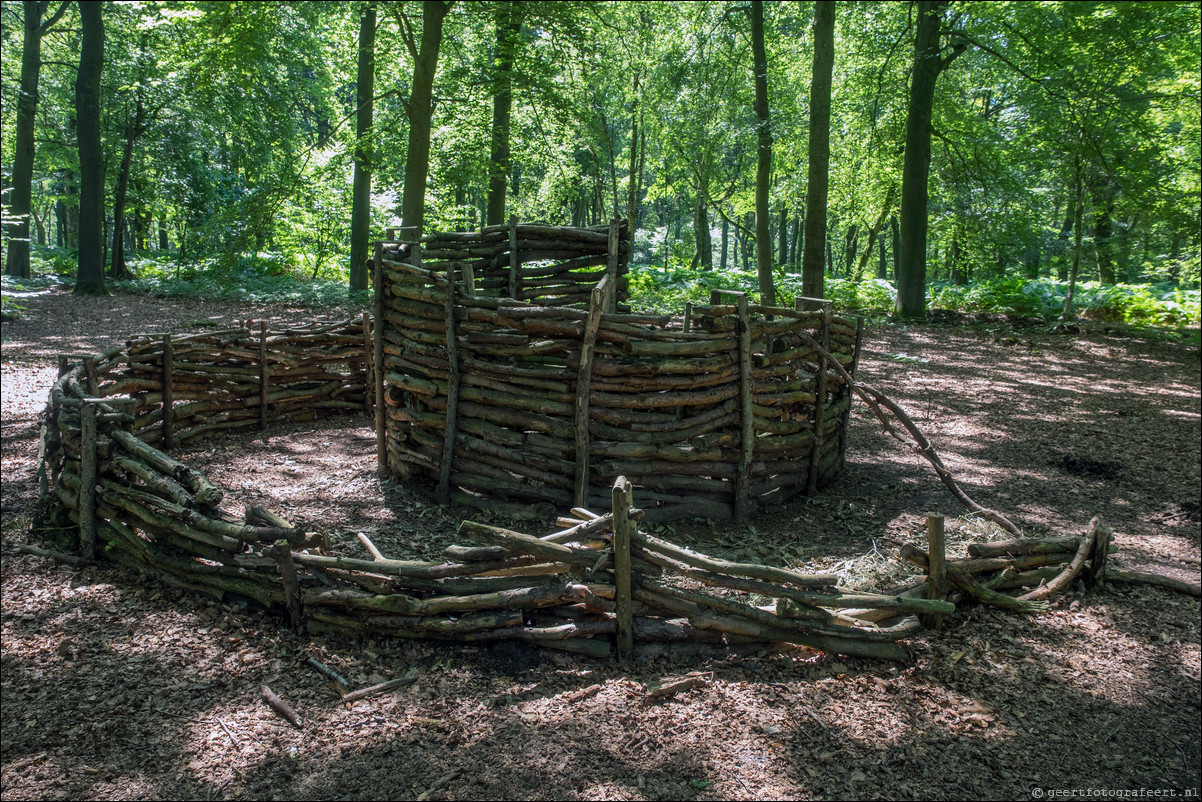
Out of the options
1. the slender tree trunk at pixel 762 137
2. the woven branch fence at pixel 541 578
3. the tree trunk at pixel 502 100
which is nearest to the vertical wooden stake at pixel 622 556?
the woven branch fence at pixel 541 578

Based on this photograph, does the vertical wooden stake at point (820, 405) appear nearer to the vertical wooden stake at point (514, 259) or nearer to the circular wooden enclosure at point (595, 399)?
the circular wooden enclosure at point (595, 399)

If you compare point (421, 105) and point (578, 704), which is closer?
point (578, 704)

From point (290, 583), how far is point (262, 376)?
4882 millimetres

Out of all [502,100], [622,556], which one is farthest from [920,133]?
[622,556]

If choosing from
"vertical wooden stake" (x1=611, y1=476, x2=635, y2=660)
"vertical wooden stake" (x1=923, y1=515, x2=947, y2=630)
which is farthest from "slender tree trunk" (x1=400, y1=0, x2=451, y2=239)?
"vertical wooden stake" (x1=923, y1=515, x2=947, y2=630)

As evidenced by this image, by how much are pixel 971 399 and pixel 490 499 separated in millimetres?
6773

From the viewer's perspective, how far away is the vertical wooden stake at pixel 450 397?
18.5ft

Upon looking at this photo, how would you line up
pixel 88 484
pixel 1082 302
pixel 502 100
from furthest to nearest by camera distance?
pixel 1082 302
pixel 502 100
pixel 88 484

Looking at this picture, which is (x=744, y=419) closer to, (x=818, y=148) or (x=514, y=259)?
(x=514, y=259)

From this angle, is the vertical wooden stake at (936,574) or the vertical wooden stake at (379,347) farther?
the vertical wooden stake at (379,347)

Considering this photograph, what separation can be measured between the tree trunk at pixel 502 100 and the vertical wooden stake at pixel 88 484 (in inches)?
385

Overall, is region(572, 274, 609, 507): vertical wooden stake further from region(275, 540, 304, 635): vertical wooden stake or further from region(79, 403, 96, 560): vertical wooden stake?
region(79, 403, 96, 560): vertical wooden stake

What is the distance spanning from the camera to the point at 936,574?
150 inches

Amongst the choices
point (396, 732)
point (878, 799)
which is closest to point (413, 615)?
point (396, 732)
